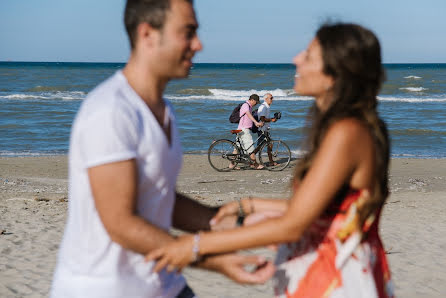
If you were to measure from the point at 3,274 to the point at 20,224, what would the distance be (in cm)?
216

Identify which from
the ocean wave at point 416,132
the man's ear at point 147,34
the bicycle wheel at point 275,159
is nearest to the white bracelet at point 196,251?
the man's ear at point 147,34

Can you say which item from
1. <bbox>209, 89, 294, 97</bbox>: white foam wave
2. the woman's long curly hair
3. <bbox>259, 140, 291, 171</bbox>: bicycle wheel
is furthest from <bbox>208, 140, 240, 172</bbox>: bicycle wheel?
<bbox>209, 89, 294, 97</bbox>: white foam wave

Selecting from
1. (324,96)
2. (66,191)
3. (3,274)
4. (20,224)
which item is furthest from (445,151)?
(324,96)

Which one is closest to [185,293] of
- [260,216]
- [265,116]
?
[260,216]

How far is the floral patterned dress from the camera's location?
6.63 ft

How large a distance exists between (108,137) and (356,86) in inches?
34.2

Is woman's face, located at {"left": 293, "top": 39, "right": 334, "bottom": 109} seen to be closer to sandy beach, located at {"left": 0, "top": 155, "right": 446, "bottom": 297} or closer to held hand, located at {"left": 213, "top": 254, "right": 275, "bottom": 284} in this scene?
held hand, located at {"left": 213, "top": 254, "right": 275, "bottom": 284}

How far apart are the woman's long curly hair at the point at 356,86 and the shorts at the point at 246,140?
12087 mm

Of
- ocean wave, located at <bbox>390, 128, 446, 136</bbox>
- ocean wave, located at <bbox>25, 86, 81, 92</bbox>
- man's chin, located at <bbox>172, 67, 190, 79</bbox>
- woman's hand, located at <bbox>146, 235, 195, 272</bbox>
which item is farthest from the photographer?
ocean wave, located at <bbox>25, 86, 81, 92</bbox>

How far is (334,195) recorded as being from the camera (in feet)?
6.24

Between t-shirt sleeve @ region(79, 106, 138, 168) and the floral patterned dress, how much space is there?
2.40 feet

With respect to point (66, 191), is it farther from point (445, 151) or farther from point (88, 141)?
point (445, 151)

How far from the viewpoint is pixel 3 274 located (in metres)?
6.20

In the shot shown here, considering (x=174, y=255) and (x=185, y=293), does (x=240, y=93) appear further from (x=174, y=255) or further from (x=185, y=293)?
(x=174, y=255)
